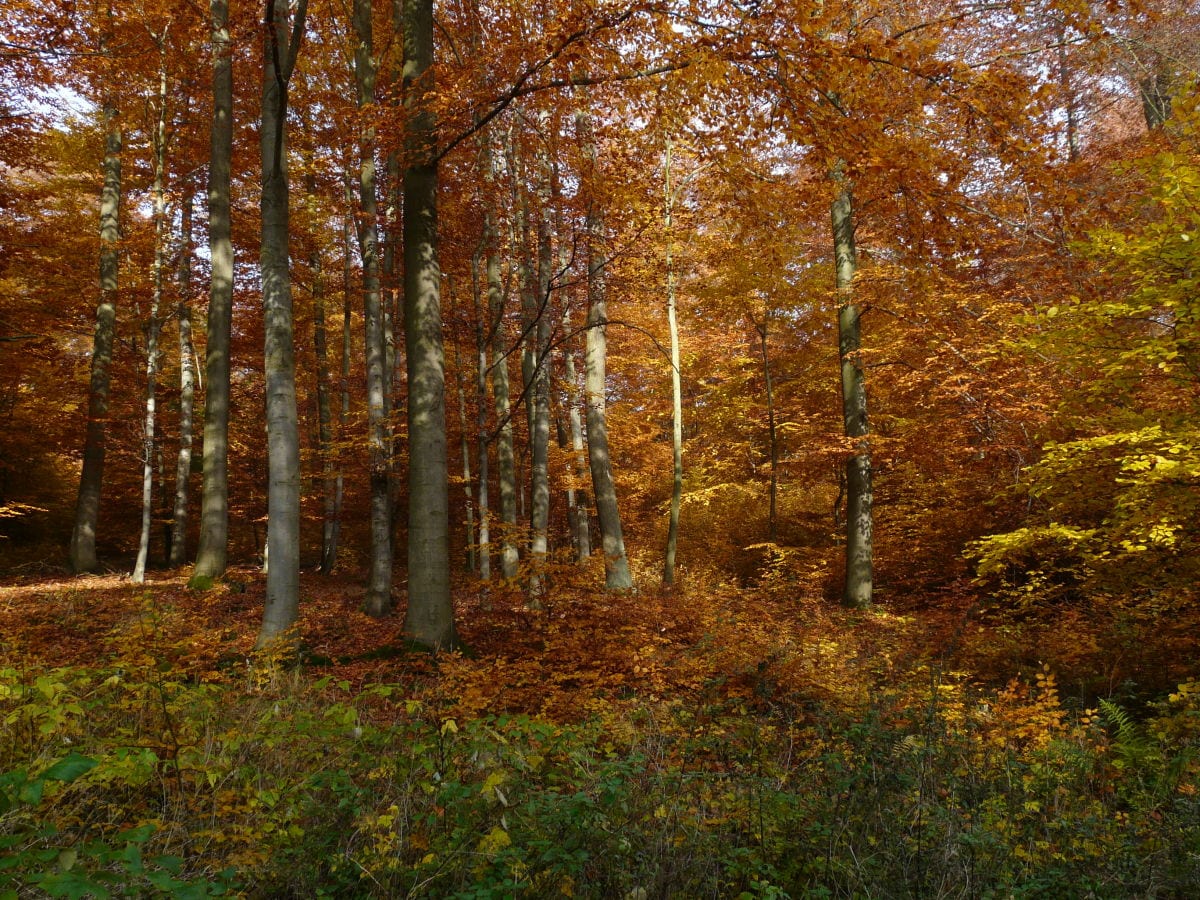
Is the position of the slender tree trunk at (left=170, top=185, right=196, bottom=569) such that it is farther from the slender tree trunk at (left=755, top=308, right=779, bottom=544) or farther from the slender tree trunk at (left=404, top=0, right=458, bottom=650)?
the slender tree trunk at (left=755, top=308, right=779, bottom=544)

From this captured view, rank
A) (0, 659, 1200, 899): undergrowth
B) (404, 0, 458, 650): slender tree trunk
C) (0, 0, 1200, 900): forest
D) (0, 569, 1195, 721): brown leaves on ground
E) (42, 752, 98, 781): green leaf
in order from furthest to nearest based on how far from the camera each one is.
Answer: (404, 0, 458, 650): slender tree trunk, (0, 569, 1195, 721): brown leaves on ground, (0, 0, 1200, 900): forest, (0, 659, 1200, 899): undergrowth, (42, 752, 98, 781): green leaf

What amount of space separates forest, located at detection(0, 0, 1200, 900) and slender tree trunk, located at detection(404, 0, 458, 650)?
0.18ft

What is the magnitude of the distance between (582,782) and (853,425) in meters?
10.1

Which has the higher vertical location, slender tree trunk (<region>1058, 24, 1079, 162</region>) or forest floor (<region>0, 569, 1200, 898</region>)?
slender tree trunk (<region>1058, 24, 1079, 162</region>)

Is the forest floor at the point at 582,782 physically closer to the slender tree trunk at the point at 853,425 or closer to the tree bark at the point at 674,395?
the slender tree trunk at the point at 853,425

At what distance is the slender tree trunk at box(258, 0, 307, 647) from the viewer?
7496 millimetres

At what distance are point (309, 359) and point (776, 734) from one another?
20007 millimetres

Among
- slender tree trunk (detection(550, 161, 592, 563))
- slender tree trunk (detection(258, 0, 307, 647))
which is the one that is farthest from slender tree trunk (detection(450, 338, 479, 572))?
slender tree trunk (detection(258, 0, 307, 647))

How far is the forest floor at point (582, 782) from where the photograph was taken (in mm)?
2672

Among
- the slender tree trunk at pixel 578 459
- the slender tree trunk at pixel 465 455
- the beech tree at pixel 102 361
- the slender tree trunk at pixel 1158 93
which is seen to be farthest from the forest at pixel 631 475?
the slender tree trunk at pixel 1158 93

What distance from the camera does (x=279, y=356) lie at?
7.75 meters

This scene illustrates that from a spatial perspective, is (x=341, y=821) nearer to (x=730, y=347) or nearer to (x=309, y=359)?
(x=730, y=347)

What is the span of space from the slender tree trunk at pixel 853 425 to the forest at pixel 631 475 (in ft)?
0.24

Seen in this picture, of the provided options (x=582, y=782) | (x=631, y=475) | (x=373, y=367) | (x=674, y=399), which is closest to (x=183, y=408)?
(x=373, y=367)
